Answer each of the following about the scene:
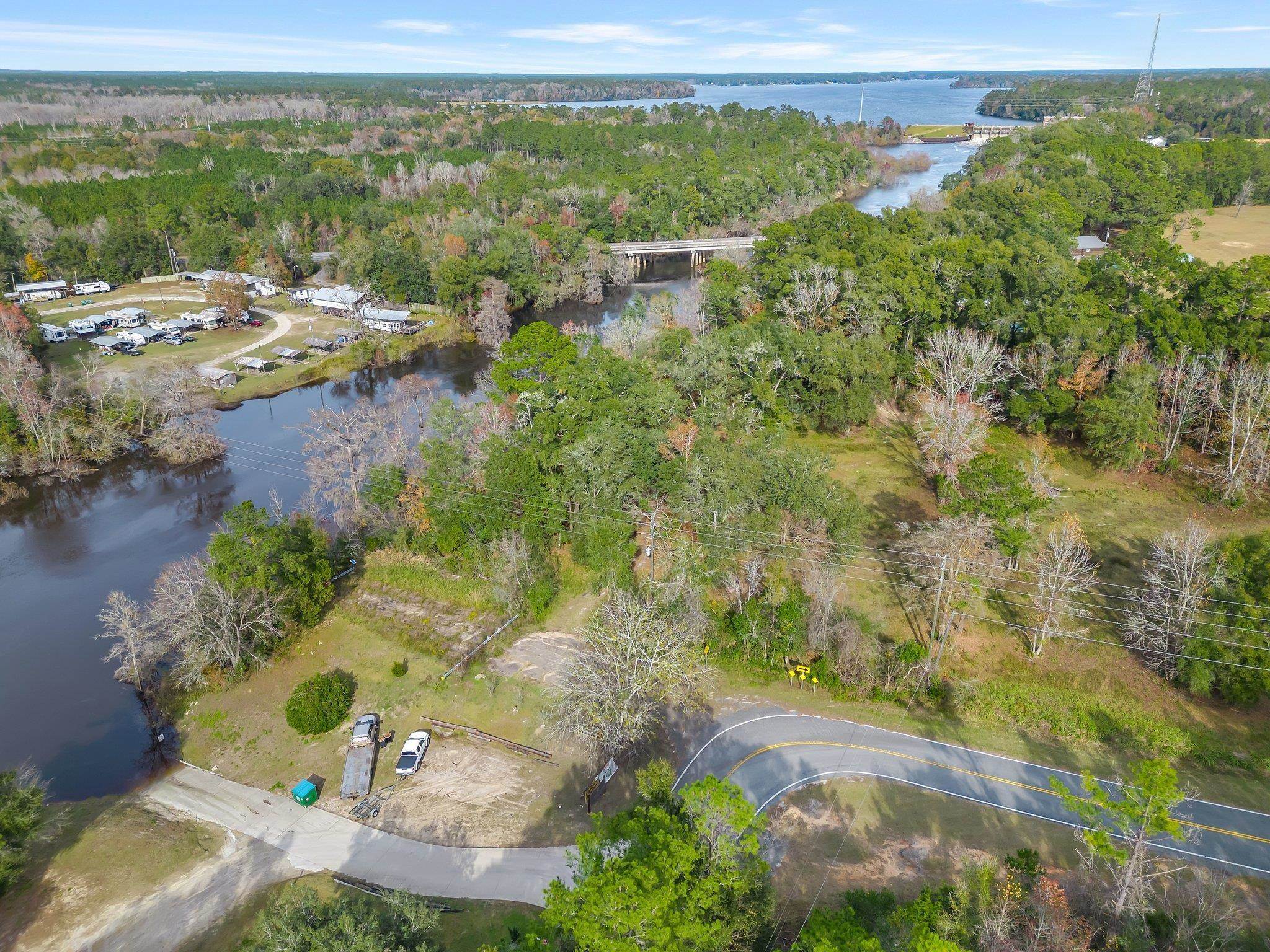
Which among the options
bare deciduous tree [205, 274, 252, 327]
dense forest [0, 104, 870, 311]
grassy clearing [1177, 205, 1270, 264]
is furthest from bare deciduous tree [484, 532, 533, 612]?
grassy clearing [1177, 205, 1270, 264]

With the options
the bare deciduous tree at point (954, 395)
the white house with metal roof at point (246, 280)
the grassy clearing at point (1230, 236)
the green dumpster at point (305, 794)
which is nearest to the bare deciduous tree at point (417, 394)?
the green dumpster at point (305, 794)

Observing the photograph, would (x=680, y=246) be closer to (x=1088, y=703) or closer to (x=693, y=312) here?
(x=693, y=312)

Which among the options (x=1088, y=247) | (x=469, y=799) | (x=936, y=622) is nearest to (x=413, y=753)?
(x=469, y=799)

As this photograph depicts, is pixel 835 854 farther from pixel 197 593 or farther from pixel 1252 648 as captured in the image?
pixel 197 593

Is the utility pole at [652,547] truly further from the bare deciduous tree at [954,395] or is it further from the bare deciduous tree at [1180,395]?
the bare deciduous tree at [1180,395]

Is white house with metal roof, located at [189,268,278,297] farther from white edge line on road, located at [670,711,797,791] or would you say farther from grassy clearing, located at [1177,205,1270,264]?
grassy clearing, located at [1177,205,1270,264]

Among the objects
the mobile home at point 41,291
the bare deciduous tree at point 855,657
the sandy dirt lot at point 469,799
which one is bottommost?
the sandy dirt lot at point 469,799
